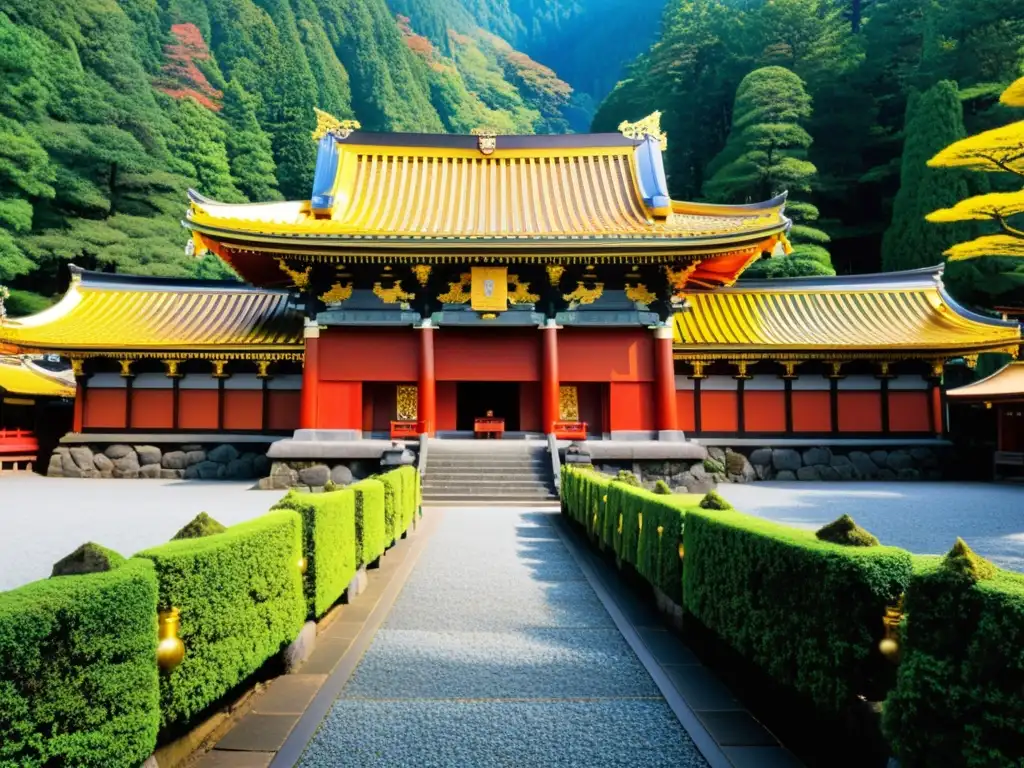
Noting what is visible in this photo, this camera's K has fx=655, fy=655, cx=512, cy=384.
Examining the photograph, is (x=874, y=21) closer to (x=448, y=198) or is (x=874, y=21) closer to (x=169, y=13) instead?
(x=448, y=198)

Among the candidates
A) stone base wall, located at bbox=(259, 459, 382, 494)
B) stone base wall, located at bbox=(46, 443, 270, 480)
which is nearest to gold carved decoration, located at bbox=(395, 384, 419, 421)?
stone base wall, located at bbox=(259, 459, 382, 494)

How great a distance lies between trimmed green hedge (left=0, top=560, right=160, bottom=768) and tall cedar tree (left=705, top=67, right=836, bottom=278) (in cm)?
3716

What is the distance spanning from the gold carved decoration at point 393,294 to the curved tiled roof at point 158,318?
333 cm

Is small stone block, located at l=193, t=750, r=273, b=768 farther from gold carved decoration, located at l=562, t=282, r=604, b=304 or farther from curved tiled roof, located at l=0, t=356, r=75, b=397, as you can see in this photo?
curved tiled roof, located at l=0, t=356, r=75, b=397

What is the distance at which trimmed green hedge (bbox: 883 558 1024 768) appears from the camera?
7.75ft

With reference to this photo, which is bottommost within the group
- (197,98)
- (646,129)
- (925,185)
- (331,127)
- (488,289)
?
(488,289)

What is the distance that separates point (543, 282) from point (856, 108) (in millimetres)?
33114

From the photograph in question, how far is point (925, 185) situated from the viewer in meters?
32.4

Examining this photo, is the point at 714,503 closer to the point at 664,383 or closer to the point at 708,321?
the point at 664,383

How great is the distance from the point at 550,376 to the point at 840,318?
1054 cm

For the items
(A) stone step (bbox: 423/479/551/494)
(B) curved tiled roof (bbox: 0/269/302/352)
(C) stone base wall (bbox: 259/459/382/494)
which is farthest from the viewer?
(B) curved tiled roof (bbox: 0/269/302/352)

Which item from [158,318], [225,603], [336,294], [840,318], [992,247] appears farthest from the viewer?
[158,318]

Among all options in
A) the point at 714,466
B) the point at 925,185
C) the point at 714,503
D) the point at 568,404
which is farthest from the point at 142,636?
the point at 925,185

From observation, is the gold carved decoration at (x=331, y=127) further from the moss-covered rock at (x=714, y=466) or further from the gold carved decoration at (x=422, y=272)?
the moss-covered rock at (x=714, y=466)
